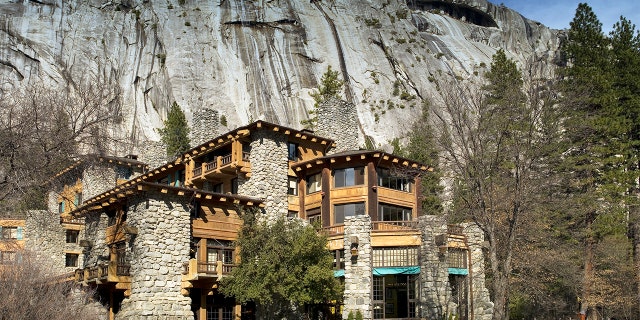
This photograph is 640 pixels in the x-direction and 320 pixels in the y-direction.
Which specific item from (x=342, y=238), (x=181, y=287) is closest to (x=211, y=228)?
(x=181, y=287)

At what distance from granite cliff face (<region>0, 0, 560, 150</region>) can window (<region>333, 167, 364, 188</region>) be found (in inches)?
1467

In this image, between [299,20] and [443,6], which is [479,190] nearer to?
[299,20]

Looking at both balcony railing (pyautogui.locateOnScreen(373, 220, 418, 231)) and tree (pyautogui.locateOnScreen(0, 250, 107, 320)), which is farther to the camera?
balcony railing (pyautogui.locateOnScreen(373, 220, 418, 231))

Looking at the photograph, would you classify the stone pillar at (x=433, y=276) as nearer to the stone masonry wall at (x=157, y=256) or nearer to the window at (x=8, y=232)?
the stone masonry wall at (x=157, y=256)

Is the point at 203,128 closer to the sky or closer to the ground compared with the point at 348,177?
closer to the sky

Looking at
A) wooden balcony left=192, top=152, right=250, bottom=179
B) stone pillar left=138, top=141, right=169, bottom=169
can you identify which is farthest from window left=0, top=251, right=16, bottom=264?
stone pillar left=138, top=141, right=169, bottom=169

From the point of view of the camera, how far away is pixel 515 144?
24.2 metres

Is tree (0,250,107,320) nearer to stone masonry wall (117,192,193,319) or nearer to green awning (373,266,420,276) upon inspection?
stone masonry wall (117,192,193,319)

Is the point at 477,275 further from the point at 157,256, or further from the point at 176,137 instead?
the point at 176,137

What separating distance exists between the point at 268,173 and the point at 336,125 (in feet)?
27.4

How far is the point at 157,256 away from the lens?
3061 centimetres

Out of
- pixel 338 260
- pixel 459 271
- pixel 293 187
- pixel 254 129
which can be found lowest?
pixel 459 271

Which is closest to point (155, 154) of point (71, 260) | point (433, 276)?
point (71, 260)

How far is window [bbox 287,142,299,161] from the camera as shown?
1561 inches
